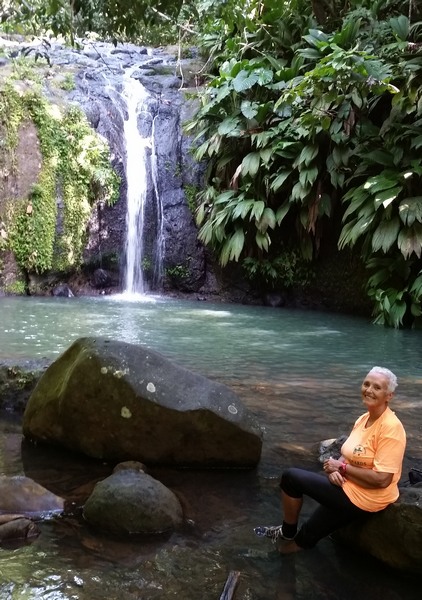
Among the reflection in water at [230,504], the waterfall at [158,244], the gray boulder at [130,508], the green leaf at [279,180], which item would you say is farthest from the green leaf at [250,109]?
the gray boulder at [130,508]

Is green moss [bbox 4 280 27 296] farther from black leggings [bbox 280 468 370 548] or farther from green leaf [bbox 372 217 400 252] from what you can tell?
black leggings [bbox 280 468 370 548]

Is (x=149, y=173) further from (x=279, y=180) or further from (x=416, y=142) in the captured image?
(x=416, y=142)

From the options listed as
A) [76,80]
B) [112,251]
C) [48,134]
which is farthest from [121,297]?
[76,80]

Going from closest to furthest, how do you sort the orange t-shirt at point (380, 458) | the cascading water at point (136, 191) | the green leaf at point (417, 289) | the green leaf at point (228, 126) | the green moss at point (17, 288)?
the orange t-shirt at point (380, 458) → the green leaf at point (417, 289) → the green leaf at point (228, 126) → the green moss at point (17, 288) → the cascading water at point (136, 191)

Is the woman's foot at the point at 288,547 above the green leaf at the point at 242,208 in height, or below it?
below

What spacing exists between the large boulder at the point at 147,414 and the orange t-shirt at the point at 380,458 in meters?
1.09

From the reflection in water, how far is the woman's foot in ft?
0.12

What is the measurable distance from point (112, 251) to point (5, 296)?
120 inches

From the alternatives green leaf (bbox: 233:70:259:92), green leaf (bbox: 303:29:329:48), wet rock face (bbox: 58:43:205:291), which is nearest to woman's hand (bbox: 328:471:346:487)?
green leaf (bbox: 303:29:329:48)

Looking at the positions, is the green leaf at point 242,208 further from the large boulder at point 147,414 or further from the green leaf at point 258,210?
the large boulder at point 147,414

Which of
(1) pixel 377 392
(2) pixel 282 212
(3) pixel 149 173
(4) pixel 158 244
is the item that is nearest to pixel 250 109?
(2) pixel 282 212

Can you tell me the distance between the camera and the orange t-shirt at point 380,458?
8.89ft

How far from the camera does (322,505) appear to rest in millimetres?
2859

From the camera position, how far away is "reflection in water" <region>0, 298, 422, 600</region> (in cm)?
246
